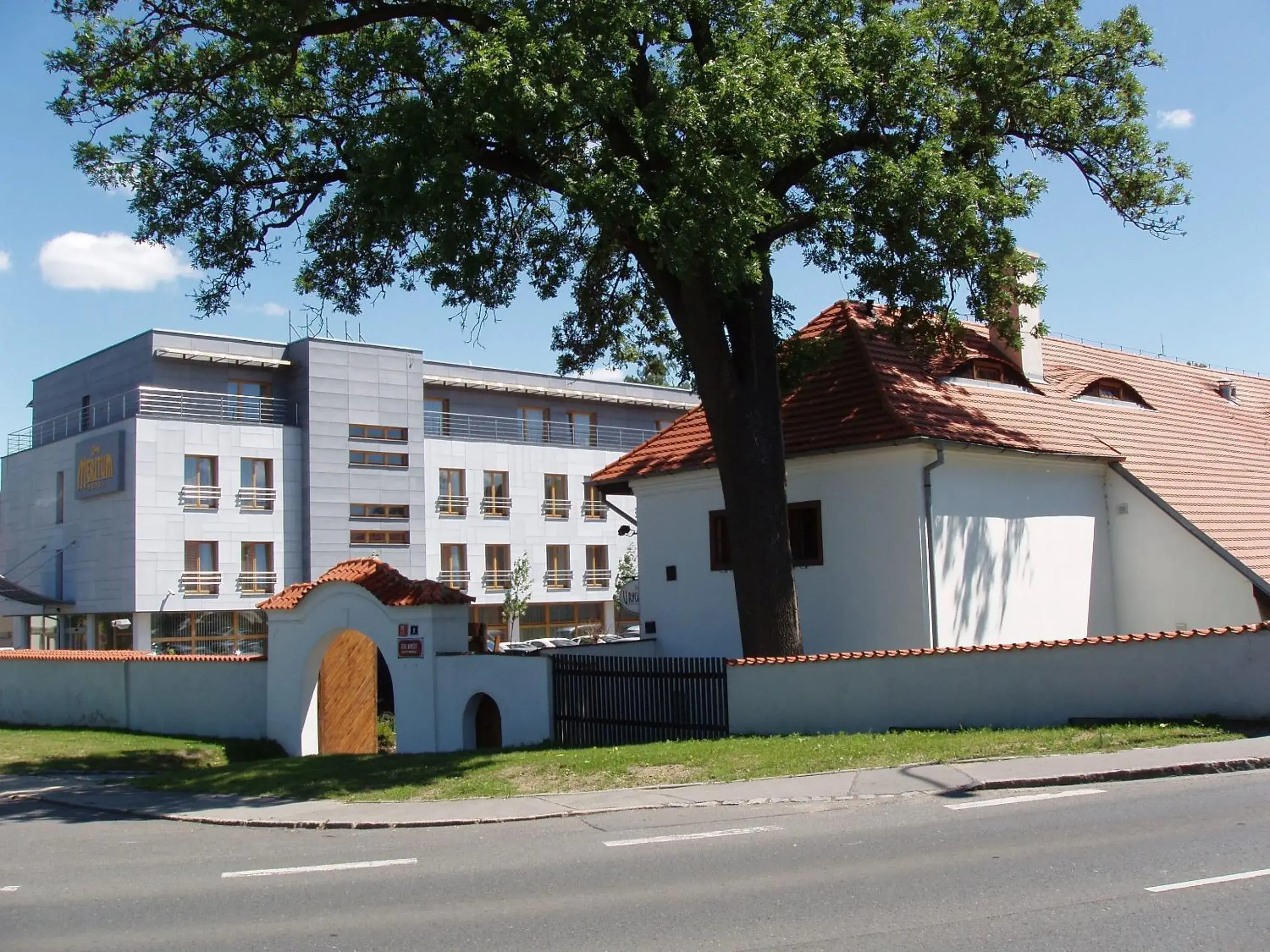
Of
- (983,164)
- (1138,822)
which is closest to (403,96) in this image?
(983,164)

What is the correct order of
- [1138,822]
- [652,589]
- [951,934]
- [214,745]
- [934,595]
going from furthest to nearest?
[652,589] < [214,745] < [934,595] < [1138,822] < [951,934]

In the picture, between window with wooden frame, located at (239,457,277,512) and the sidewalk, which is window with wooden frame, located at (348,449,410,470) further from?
the sidewalk

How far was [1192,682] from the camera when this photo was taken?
13.8 metres

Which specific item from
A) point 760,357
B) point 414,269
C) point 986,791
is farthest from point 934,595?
point 414,269

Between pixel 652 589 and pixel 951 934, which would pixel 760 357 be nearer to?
pixel 652 589

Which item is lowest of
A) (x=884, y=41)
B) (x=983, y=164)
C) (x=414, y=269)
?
(x=414, y=269)

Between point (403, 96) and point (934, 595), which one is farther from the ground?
point (403, 96)

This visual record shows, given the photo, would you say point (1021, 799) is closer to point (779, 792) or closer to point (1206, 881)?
point (779, 792)

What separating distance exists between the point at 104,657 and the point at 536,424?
104 feet

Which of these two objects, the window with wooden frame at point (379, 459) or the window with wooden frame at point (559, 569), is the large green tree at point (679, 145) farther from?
the window with wooden frame at point (559, 569)

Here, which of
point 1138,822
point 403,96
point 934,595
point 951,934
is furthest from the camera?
point 934,595

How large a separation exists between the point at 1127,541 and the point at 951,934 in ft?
60.9

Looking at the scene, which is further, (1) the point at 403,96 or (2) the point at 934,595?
(2) the point at 934,595

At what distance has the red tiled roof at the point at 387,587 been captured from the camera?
65.0 ft
